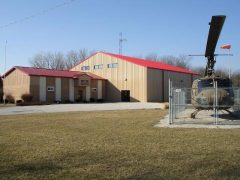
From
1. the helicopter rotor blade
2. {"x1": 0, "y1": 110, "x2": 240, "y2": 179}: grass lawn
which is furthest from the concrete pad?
the helicopter rotor blade

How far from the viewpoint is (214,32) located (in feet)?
41.5

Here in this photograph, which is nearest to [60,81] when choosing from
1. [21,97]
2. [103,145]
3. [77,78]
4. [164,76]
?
[77,78]

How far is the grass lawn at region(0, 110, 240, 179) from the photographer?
6738 mm

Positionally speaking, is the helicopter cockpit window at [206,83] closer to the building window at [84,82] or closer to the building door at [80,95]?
the building door at [80,95]

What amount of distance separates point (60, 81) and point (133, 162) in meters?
43.5

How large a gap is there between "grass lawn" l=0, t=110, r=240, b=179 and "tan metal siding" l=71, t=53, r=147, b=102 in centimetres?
3927

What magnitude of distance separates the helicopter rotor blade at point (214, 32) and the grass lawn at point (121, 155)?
361 cm

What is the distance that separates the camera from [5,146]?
32.8 ft

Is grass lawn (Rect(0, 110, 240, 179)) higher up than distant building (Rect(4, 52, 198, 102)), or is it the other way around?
distant building (Rect(4, 52, 198, 102))

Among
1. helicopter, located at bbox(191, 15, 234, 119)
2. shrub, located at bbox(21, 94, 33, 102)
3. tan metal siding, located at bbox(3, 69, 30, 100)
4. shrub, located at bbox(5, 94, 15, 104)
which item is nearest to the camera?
helicopter, located at bbox(191, 15, 234, 119)

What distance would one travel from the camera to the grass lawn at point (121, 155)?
265 inches

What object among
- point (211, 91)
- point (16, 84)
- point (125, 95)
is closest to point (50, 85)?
point (16, 84)

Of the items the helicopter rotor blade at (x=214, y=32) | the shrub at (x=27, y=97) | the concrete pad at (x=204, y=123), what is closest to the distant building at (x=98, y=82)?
the shrub at (x=27, y=97)

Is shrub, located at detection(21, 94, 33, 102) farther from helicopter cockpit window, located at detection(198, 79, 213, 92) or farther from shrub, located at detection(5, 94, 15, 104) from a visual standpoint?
helicopter cockpit window, located at detection(198, 79, 213, 92)
